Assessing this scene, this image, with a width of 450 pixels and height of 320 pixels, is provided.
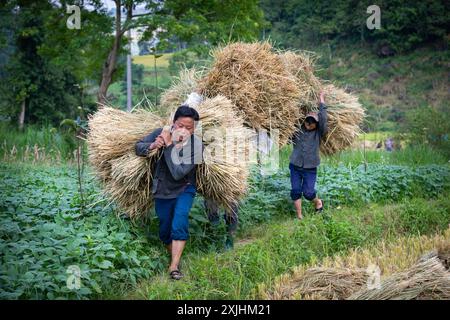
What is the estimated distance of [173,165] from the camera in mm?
4547

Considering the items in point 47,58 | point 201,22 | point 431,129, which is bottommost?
point 431,129

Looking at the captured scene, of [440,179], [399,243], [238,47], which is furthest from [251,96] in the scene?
[440,179]

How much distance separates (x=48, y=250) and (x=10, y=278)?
464mm

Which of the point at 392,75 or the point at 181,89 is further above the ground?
the point at 392,75

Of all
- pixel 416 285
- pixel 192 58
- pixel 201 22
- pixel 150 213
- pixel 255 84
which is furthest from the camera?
pixel 192 58

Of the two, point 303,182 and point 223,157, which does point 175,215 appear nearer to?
point 223,157

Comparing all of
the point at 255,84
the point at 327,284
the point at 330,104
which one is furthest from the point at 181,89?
the point at 327,284

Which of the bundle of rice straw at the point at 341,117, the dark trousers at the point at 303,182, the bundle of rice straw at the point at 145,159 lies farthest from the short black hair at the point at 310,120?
the bundle of rice straw at the point at 145,159

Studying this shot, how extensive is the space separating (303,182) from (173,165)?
8.41 feet

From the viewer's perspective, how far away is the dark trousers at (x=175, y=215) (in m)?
4.59

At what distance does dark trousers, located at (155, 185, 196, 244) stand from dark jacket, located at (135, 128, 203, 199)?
6cm

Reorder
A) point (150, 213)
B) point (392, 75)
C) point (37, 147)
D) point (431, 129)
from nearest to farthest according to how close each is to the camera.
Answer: point (150, 213), point (37, 147), point (431, 129), point (392, 75)

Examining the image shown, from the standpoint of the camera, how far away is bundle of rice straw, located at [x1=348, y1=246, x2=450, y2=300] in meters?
3.77
